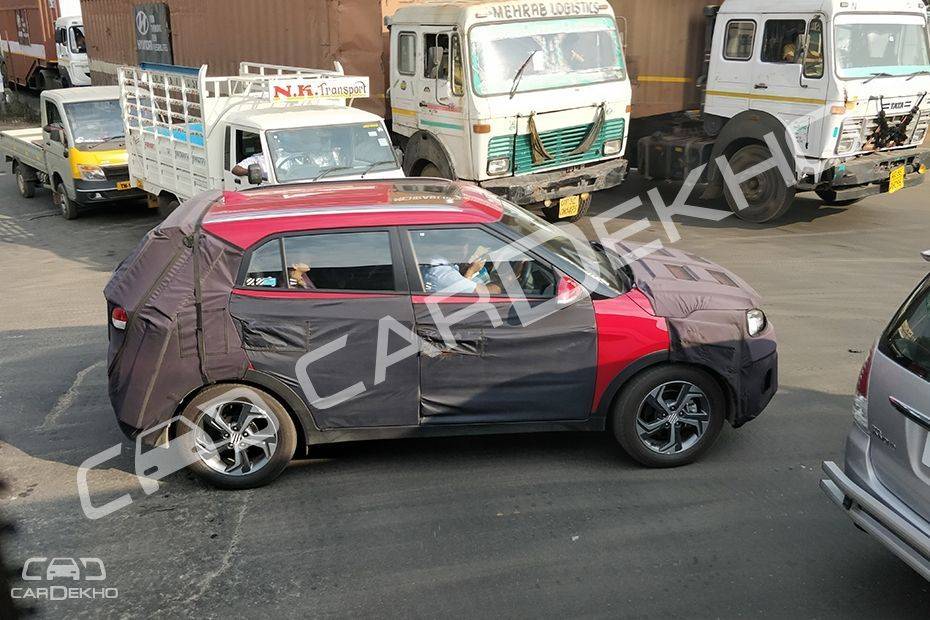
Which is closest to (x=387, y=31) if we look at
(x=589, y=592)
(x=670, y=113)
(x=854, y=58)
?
(x=670, y=113)

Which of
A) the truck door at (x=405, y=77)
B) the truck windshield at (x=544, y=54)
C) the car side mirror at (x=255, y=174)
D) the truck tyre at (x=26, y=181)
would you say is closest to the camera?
the car side mirror at (x=255, y=174)

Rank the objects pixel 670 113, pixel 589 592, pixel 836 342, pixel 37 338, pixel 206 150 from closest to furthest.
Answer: pixel 589 592 < pixel 836 342 < pixel 37 338 < pixel 206 150 < pixel 670 113

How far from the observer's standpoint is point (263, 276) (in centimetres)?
515

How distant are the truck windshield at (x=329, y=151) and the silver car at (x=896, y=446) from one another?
6.54 m

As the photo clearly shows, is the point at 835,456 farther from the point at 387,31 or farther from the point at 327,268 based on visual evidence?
the point at 387,31

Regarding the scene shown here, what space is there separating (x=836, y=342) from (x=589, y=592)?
4227 millimetres

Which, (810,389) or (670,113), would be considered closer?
(810,389)

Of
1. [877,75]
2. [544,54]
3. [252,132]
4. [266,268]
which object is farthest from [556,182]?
[266,268]

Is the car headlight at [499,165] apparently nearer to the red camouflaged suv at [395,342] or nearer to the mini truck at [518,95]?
the mini truck at [518,95]

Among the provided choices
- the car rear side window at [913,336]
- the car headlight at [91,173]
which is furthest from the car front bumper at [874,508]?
the car headlight at [91,173]

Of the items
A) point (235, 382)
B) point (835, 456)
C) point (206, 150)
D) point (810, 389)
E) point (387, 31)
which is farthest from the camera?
point (387, 31)

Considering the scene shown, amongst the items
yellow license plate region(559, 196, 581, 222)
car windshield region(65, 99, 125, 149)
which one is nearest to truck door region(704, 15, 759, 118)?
yellow license plate region(559, 196, 581, 222)

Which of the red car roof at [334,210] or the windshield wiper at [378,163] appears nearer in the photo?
the red car roof at [334,210]

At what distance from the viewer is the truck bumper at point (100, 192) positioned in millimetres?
12836
